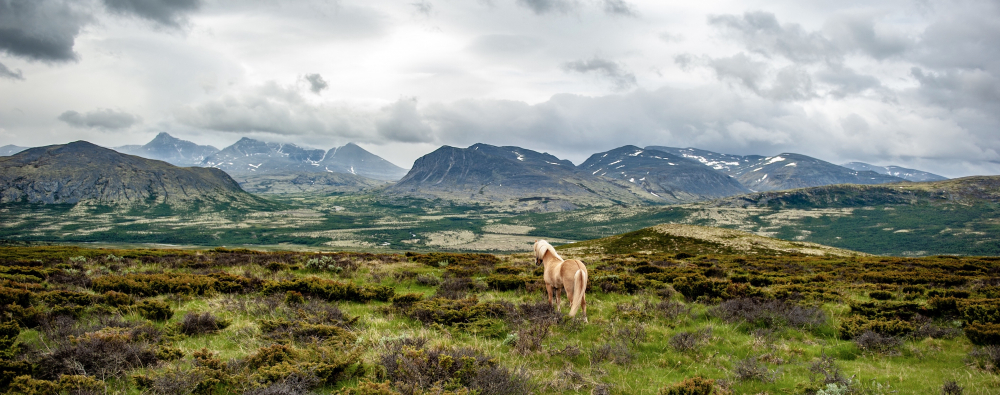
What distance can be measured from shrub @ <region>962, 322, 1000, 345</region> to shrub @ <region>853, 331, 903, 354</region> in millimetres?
1762

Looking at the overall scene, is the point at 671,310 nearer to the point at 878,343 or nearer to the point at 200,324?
the point at 878,343

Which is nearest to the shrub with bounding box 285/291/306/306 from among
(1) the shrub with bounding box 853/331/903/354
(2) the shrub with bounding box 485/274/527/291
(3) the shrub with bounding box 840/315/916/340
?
(2) the shrub with bounding box 485/274/527/291

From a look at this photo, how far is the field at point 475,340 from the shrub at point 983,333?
36 mm

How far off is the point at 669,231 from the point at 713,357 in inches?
3721

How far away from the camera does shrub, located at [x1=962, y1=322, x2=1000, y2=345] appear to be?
958cm

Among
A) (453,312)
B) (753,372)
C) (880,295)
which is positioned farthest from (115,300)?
(880,295)

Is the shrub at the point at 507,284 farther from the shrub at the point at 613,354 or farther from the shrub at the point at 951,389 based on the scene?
the shrub at the point at 951,389

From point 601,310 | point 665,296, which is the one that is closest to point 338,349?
point 601,310

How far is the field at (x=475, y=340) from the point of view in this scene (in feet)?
22.4

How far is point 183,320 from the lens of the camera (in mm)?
9664

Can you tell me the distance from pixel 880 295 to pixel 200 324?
2317 cm

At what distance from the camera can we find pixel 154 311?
10406mm

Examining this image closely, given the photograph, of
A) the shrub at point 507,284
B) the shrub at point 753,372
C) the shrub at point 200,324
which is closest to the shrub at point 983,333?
the shrub at point 753,372

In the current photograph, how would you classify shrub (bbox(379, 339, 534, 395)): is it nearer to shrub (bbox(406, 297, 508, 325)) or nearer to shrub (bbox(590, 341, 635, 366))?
shrub (bbox(590, 341, 635, 366))
